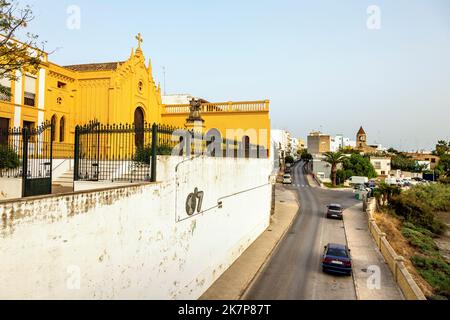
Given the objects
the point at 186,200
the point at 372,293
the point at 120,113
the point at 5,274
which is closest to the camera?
the point at 5,274

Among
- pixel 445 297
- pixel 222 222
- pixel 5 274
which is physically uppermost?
pixel 5 274

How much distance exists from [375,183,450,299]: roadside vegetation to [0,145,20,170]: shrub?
18.5m

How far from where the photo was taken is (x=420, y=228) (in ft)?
98.8

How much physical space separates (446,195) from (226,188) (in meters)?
40.1

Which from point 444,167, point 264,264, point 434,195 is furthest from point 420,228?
point 444,167

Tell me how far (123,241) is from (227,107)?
17819mm

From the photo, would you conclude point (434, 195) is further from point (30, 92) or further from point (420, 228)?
point (30, 92)

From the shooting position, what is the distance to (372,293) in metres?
13.1

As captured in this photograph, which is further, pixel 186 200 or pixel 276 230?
pixel 276 230

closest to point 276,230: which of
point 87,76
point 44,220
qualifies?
point 87,76

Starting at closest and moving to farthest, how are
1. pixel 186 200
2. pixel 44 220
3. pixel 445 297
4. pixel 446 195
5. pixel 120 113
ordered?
1. pixel 44 220
2. pixel 186 200
3. pixel 445 297
4. pixel 120 113
5. pixel 446 195

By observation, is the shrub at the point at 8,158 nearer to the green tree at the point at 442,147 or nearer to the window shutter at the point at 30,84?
the window shutter at the point at 30,84

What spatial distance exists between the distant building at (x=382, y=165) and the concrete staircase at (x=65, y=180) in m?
65.3
